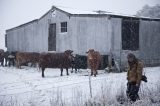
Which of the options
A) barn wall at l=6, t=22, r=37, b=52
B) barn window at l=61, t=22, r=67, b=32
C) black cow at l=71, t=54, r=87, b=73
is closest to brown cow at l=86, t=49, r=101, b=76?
black cow at l=71, t=54, r=87, b=73

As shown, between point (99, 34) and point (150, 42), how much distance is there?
473 cm

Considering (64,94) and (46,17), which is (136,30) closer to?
(46,17)

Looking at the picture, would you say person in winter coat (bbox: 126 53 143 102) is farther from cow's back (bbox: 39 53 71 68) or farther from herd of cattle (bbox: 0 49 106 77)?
cow's back (bbox: 39 53 71 68)

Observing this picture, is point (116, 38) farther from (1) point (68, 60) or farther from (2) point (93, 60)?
(1) point (68, 60)

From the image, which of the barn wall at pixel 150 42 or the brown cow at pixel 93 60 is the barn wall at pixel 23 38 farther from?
the barn wall at pixel 150 42

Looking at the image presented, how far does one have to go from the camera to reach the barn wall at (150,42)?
1980 centimetres

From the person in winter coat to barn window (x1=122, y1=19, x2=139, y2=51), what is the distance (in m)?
9.86

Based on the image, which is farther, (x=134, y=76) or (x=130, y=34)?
Answer: (x=130, y=34)

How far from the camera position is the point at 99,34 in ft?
58.5

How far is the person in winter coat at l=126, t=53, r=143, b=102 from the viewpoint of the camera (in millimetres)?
8438

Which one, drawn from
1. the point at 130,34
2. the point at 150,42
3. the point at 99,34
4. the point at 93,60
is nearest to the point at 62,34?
the point at 99,34

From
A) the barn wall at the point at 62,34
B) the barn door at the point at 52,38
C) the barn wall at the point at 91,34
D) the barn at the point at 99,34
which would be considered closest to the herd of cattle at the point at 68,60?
the barn wall at the point at 91,34

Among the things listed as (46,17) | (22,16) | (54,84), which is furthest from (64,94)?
(22,16)

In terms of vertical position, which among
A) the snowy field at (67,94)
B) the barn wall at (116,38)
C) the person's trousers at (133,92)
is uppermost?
the barn wall at (116,38)
